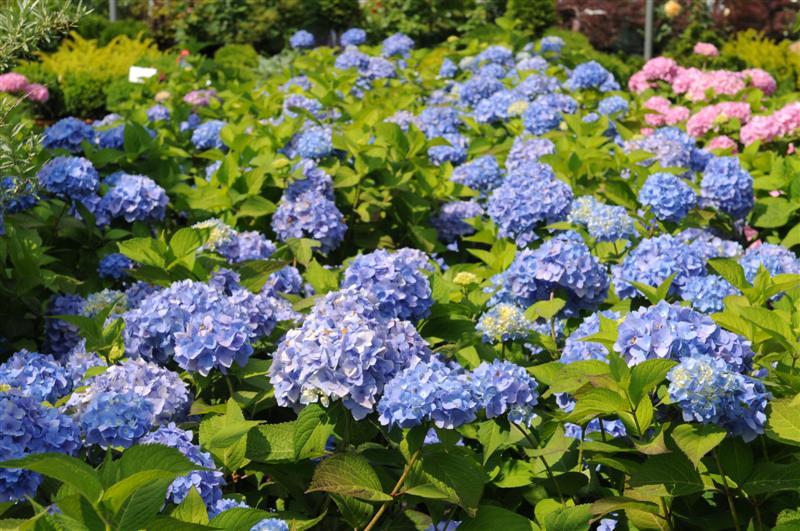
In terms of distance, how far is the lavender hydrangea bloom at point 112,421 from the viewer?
1.95 meters

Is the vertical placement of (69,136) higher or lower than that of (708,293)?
lower

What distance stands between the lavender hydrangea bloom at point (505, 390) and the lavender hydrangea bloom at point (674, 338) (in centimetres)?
22

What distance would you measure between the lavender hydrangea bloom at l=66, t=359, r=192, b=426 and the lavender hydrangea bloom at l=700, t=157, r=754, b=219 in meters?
2.24

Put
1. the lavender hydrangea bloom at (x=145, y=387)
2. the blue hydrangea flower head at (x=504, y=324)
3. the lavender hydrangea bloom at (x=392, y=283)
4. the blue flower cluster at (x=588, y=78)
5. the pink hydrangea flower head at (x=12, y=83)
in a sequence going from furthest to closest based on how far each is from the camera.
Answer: the pink hydrangea flower head at (x=12, y=83) → the blue flower cluster at (x=588, y=78) → the blue hydrangea flower head at (x=504, y=324) → the lavender hydrangea bloom at (x=392, y=283) → the lavender hydrangea bloom at (x=145, y=387)

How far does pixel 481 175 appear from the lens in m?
4.16

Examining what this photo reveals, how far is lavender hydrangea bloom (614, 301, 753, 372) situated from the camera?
1977mm

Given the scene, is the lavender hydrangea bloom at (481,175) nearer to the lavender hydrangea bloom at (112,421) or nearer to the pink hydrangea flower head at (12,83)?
the lavender hydrangea bloom at (112,421)

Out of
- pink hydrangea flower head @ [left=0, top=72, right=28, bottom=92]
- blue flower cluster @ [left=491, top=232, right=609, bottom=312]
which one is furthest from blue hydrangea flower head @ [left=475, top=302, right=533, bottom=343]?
pink hydrangea flower head @ [left=0, top=72, right=28, bottom=92]

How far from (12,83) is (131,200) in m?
4.47

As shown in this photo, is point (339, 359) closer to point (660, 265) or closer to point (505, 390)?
point (505, 390)

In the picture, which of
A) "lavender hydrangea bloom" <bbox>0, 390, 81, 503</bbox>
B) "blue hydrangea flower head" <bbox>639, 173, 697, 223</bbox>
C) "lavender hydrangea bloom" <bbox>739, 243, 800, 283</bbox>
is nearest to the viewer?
"lavender hydrangea bloom" <bbox>0, 390, 81, 503</bbox>

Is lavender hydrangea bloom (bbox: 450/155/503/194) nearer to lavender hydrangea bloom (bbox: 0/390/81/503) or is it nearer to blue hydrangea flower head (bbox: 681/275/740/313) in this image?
blue hydrangea flower head (bbox: 681/275/740/313)

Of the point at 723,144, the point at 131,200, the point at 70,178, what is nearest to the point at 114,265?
the point at 131,200

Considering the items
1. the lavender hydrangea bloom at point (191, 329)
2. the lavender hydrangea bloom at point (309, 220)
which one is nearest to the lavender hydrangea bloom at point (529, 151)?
the lavender hydrangea bloom at point (309, 220)
